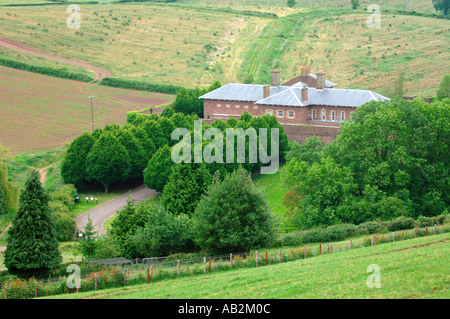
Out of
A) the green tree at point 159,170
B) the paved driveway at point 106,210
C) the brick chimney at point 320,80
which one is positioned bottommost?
the paved driveway at point 106,210

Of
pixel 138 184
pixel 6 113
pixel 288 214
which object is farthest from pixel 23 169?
pixel 288 214

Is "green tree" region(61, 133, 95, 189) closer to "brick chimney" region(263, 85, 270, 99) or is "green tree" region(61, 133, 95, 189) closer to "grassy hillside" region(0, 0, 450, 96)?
"brick chimney" region(263, 85, 270, 99)

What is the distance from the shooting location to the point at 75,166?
6381 cm

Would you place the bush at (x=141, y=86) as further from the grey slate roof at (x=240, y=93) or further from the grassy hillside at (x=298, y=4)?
the grassy hillside at (x=298, y=4)

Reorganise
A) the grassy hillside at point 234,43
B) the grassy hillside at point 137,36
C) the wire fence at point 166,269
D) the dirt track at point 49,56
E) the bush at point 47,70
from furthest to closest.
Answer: the grassy hillside at point 137,36, the grassy hillside at point 234,43, the dirt track at point 49,56, the bush at point 47,70, the wire fence at point 166,269

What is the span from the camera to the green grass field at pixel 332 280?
2355 centimetres

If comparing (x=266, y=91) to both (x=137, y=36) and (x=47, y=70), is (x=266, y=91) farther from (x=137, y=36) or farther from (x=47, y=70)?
(x=137, y=36)

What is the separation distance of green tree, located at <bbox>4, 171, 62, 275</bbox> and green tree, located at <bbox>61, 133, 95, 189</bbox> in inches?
1029

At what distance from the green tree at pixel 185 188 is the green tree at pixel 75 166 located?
57.6 ft

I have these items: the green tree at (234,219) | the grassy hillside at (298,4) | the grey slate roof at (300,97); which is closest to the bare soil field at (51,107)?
the grey slate roof at (300,97)

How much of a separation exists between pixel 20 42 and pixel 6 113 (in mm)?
28572

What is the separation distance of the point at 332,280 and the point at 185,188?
23.5 m

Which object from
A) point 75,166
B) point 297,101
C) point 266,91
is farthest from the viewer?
point 266,91

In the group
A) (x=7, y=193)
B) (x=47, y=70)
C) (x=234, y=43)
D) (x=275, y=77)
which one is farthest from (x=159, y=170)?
(x=234, y=43)
